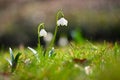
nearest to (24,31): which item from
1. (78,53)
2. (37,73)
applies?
(78,53)

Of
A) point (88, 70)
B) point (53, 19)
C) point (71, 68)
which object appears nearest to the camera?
point (71, 68)

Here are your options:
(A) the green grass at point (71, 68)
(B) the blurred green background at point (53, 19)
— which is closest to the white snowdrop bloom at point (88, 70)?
(A) the green grass at point (71, 68)

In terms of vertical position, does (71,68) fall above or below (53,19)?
above

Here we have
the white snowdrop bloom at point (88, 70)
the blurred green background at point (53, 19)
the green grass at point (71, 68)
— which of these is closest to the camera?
the green grass at point (71, 68)

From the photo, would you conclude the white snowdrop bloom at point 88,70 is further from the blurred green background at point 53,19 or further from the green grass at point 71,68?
the blurred green background at point 53,19

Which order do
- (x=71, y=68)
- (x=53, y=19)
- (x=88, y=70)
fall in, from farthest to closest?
(x=53, y=19) → (x=88, y=70) → (x=71, y=68)

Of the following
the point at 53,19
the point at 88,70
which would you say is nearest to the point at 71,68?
the point at 88,70

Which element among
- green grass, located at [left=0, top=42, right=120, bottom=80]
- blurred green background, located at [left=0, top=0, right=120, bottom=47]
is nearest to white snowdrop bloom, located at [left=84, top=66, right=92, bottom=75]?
green grass, located at [left=0, top=42, right=120, bottom=80]

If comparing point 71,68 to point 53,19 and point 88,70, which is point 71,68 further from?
point 53,19

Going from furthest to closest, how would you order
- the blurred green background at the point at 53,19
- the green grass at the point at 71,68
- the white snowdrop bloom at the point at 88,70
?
the blurred green background at the point at 53,19, the white snowdrop bloom at the point at 88,70, the green grass at the point at 71,68
